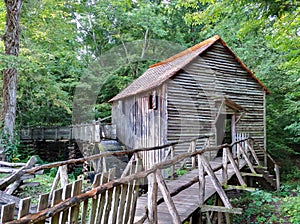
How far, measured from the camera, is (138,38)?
27844 mm

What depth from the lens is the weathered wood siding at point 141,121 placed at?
436 inches

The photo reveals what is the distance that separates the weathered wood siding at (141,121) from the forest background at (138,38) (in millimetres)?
3377

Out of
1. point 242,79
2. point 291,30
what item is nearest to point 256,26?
point 291,30

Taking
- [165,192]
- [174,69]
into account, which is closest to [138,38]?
[174,69]

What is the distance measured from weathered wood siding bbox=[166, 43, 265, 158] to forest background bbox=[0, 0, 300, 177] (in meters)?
1.36

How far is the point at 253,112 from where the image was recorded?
13.8 m

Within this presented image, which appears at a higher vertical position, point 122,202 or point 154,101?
point 154,101

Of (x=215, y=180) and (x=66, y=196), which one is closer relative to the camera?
(x=66, y=196)

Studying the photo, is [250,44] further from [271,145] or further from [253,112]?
[271,145]

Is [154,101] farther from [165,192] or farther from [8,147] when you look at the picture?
[165,192]

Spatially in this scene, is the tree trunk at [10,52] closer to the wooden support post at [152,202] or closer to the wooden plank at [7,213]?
the wooden support post at [152,202]

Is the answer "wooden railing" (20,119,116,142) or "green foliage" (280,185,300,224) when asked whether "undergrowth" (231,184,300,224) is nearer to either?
"green foliage" (280,185,300,224)

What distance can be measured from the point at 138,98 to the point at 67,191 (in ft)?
36.0

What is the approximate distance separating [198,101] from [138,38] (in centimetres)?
1792
